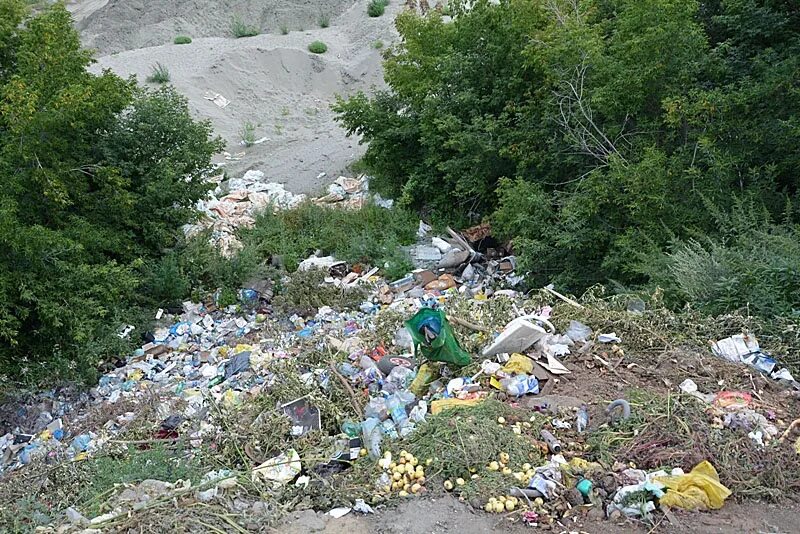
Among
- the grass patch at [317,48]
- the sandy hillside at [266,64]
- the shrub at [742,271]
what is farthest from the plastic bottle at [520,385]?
the grass patch at [317,48]

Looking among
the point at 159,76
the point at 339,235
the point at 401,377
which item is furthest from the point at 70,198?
the point at 159,76

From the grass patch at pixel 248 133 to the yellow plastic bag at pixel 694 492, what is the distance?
13.5 m

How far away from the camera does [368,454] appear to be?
432cm

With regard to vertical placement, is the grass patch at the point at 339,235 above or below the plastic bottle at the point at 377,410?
below

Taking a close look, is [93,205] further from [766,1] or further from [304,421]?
[766,1]

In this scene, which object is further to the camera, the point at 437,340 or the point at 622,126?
the point at 622,126

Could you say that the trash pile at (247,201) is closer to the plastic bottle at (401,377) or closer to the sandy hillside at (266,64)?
the sandy hillside at (266,64)

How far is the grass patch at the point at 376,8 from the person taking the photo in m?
22.7

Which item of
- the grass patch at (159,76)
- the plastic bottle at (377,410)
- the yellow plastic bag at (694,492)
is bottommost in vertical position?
the yellow plastic bag at (694,492)

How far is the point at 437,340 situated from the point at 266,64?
16471mm

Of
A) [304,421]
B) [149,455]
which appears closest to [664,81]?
[304,421]

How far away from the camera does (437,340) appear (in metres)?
4.95

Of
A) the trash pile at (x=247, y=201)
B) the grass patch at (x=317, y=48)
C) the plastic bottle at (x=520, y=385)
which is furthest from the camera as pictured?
the grass patch at (x=317, y=48)

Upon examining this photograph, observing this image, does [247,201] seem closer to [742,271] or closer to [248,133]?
[248,133]
